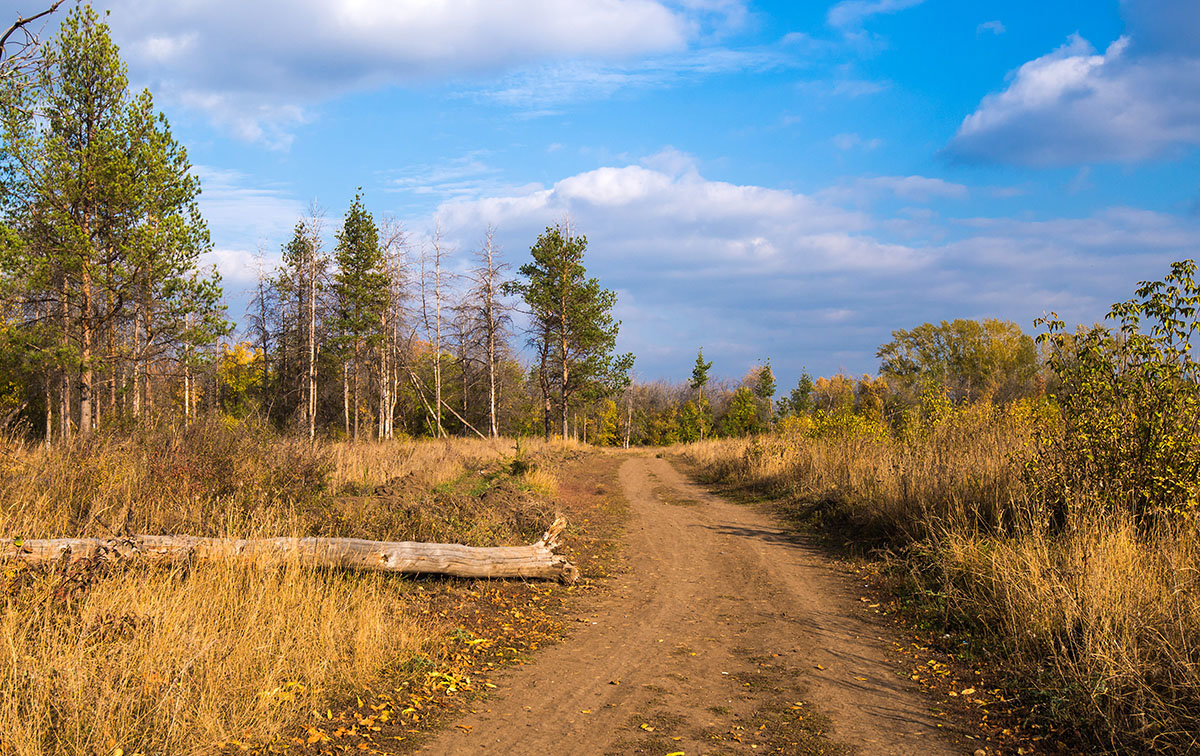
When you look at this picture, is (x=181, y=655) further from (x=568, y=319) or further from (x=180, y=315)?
(x=568, y=319)

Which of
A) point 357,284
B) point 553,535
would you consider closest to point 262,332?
point 357,284

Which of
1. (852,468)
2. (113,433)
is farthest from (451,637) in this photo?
(852,468)

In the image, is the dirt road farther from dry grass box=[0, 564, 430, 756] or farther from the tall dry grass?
dry grass box=[0, 564, 430, 756]

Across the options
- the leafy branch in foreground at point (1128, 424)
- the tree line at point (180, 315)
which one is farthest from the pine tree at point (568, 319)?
the leafy branch in foreground at point (1128, 424)

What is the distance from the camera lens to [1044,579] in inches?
232

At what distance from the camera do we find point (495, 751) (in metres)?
4.14

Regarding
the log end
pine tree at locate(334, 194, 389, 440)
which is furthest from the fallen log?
pine tree at locate(334, 194, 389, 440)

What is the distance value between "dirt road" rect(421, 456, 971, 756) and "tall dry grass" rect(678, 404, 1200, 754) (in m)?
0.94

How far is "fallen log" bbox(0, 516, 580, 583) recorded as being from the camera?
19.2ft

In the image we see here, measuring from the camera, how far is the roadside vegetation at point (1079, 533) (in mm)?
4414

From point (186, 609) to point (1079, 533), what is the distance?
8.22 metres

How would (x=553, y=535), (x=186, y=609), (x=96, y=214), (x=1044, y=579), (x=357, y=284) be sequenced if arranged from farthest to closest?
(x=357, y=284)
(x=96, y=214)
(x=553, y=535)
(x=1044, y=579)
(x=186, y=609)

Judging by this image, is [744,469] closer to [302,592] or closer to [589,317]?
[302,592]

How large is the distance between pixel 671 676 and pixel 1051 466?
212 inches
